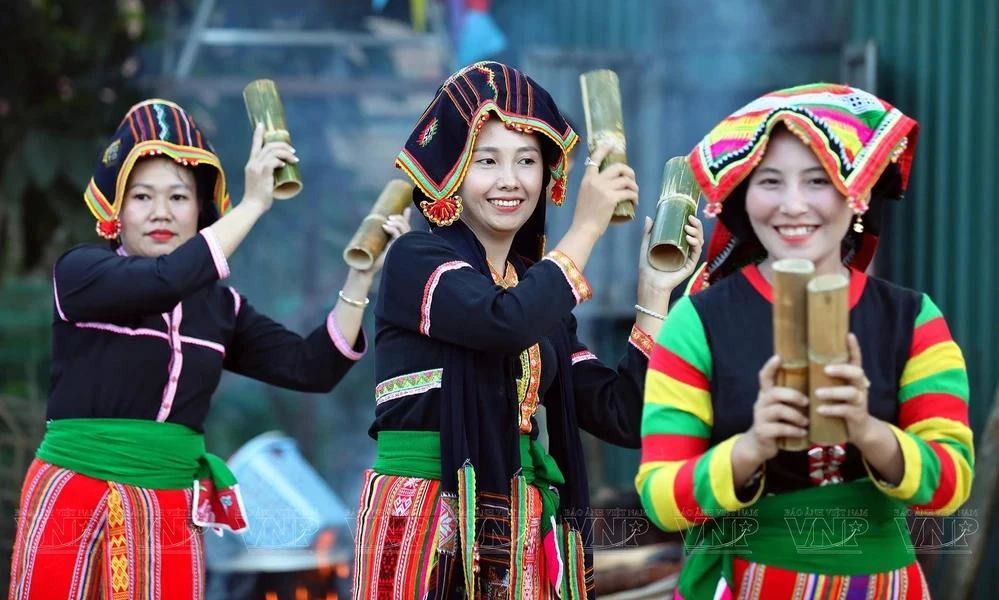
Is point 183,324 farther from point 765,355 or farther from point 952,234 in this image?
point 952,234

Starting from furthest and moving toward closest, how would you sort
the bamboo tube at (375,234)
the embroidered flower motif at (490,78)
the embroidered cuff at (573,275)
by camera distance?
the bamboo tube at (375,234), the embroidered flower motif at (490,78), the embroidered cuff at (573,275)

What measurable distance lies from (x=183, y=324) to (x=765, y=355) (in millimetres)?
1793

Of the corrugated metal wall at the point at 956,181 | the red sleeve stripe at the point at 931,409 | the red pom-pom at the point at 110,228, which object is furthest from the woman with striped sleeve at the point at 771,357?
the corrugated metal wall at the point at 956,181

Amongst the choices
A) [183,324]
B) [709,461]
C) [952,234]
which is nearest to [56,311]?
[183,324]

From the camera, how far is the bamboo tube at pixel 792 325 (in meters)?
1.99

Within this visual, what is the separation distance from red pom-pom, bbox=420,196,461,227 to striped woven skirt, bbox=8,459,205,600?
3.47 ft

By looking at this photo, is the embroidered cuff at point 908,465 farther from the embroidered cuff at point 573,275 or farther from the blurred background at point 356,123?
the blurred background at point 356,123

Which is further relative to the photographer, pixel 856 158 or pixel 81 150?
pixel 81 150

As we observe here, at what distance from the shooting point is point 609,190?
2.99 metres

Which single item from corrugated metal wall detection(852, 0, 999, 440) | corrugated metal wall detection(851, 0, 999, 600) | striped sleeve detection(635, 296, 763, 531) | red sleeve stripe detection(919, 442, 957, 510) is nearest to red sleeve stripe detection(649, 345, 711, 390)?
striped sleeve detection(635, 296, 763, 531)

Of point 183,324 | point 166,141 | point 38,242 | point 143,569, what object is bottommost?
point 143,569

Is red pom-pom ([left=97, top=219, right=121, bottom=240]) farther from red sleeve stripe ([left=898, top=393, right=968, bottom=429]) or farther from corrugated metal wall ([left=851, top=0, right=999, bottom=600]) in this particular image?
corrugated metal wall ([left=851, top=0, right=999, bottom=600])

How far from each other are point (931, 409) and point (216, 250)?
1795 millimetres

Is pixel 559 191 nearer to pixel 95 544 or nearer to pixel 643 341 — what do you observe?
pixel 643 341
